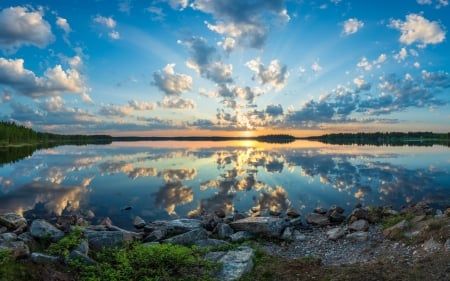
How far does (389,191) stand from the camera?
31.3 meters

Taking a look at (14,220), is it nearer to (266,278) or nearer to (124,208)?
(124,208)

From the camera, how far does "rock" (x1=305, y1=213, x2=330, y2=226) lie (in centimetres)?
2049

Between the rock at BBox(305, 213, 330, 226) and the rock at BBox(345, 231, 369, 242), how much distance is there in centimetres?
345

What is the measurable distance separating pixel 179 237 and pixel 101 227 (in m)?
5.12

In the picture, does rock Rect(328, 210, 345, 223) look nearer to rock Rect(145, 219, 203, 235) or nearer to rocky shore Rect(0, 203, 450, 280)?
rocky shore Rect(0, 203, 450, 280)

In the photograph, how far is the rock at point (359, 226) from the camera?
1794cm

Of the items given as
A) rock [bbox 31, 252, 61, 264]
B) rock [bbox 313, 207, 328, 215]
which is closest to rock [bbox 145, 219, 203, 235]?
rock [bbox 31, 252, 61, 264]

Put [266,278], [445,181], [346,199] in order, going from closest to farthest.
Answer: [266,278] → [346,199] → [445,181]

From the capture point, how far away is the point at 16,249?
10781mm

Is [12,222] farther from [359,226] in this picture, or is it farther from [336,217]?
[336,217]

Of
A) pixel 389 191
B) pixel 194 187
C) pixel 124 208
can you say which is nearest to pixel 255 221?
pixel 124 208

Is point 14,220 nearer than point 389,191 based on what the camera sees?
Yes

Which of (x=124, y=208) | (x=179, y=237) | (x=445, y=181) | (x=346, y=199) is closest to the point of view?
(x=179, y=237)

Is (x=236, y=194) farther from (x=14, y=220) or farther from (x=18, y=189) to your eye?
(x=18, y=189)
